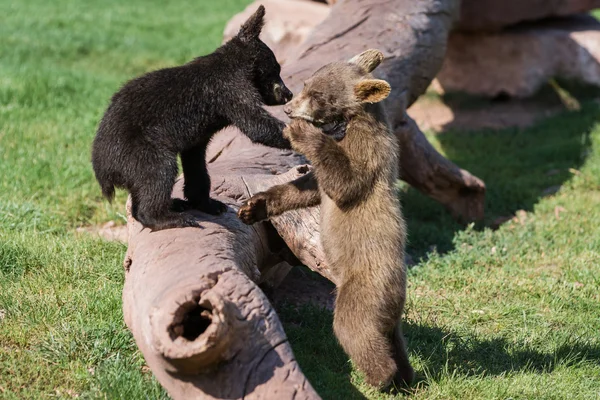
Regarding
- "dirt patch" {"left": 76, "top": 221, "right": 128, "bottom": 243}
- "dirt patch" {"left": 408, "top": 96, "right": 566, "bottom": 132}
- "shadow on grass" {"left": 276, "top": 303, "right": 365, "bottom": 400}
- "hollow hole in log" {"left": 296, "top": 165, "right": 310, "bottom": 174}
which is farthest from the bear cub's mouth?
"dirt patch" {"left": 408, "top": 96, "right": 566, "bottom": 132}

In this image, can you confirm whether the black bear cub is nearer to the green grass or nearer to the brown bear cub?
the brown bear cub

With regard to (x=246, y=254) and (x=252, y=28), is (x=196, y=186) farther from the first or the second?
(x=252, y=28)

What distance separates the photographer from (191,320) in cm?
338

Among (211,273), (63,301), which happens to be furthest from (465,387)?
(63,301)

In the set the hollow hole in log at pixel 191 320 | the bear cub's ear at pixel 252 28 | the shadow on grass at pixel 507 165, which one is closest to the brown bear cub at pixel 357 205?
the bear cub's ear at pixel 252 28

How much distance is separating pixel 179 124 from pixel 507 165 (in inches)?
212

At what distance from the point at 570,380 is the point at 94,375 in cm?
A: 276

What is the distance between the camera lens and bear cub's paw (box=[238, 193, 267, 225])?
4.48m

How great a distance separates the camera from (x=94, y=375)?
155 inches

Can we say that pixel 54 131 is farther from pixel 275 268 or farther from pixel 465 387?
pixel 465 387

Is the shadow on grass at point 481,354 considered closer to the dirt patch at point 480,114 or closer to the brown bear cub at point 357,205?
the brown bear cub at point 357,205

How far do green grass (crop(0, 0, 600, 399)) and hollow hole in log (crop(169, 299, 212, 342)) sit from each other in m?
0.57

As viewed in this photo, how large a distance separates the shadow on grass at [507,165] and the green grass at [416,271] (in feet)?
0.08

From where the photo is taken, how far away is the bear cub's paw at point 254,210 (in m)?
4.48
